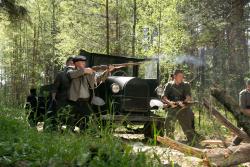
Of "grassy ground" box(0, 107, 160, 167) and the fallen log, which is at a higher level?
"grassy ground" box(0, 107, 160, 167)

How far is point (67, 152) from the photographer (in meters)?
4.45

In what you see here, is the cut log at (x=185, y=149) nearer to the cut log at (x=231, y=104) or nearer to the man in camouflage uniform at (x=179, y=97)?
the cut log at (x=231, y=104)

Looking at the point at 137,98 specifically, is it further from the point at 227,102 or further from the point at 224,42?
the point at 224,42

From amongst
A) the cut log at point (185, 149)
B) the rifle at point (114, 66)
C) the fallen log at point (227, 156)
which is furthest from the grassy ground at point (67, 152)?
the rifle at point (114, 66)

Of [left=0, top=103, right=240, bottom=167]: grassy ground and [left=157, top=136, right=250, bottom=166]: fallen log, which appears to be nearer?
[left=0, top=103, right=240, bottom=167]: grassy ground

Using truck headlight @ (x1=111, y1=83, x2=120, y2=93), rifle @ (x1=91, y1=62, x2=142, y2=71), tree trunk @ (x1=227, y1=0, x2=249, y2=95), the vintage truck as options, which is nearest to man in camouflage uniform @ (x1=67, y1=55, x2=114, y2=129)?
the vintage truck

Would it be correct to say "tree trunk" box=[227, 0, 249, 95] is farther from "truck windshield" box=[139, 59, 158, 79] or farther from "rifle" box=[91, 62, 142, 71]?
"rifle" box=[91, 62, 142, 71]

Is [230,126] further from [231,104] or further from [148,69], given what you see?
[148,69]

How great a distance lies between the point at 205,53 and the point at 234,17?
12.3ft

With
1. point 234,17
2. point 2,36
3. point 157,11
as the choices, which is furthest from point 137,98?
point 2,36

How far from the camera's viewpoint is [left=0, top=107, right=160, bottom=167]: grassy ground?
4.08 m

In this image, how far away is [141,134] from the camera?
476 inches

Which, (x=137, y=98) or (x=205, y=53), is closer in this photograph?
(x=137, y=98)

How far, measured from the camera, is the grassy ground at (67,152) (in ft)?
13.4
